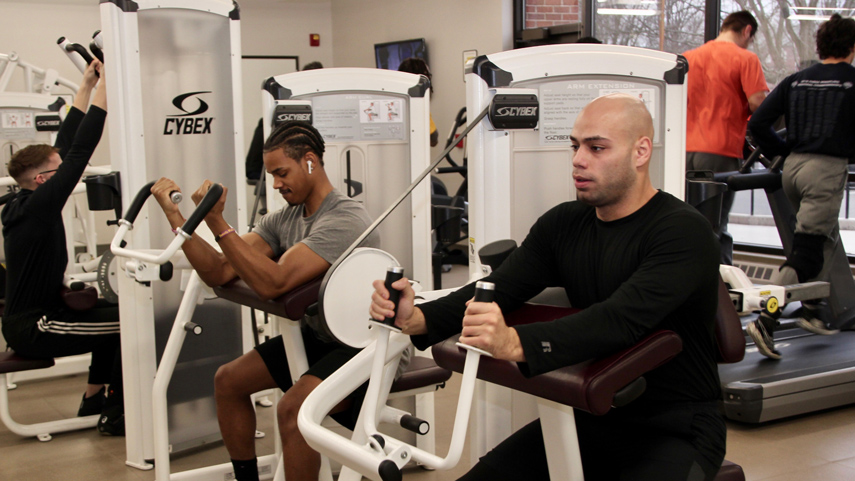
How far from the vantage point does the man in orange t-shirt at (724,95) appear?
401 cm

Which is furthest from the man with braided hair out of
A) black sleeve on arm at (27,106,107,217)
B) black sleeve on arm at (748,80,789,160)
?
black sleeve on arm at (748,80,789,160)

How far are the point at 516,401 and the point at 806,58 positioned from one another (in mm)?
4260

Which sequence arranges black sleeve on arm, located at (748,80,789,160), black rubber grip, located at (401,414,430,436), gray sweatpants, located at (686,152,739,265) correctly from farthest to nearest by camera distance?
gray sweatpants, located at (686,152,739,265), black sleeve on arm, located at (748,80,789,160), black rubber grip, located at (401,414,430,436)

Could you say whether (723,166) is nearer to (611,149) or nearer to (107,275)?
(611,149)

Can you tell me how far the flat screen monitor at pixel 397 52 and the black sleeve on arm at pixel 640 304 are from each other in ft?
19.8

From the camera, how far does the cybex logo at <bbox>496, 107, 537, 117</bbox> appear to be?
2.05m

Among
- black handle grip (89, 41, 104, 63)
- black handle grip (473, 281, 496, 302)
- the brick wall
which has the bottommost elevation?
black handle grip (473, 281, 496, 302)

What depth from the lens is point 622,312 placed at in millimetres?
1377

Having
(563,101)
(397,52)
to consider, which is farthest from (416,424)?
(397,52)

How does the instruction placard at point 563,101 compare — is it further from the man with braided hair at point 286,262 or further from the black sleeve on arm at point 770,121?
the black sleeve on arm at point 770,121

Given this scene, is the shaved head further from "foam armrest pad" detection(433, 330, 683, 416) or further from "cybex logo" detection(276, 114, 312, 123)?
"cybex logo" detection(276, 114, 312, 123)

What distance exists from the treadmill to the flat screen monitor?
3.93 m

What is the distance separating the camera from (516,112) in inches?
81.4

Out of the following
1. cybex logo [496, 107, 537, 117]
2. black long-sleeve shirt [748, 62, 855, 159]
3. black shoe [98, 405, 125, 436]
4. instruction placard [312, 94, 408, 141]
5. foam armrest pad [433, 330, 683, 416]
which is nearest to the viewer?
foam armrest pad [433, 330, 683, 416]
